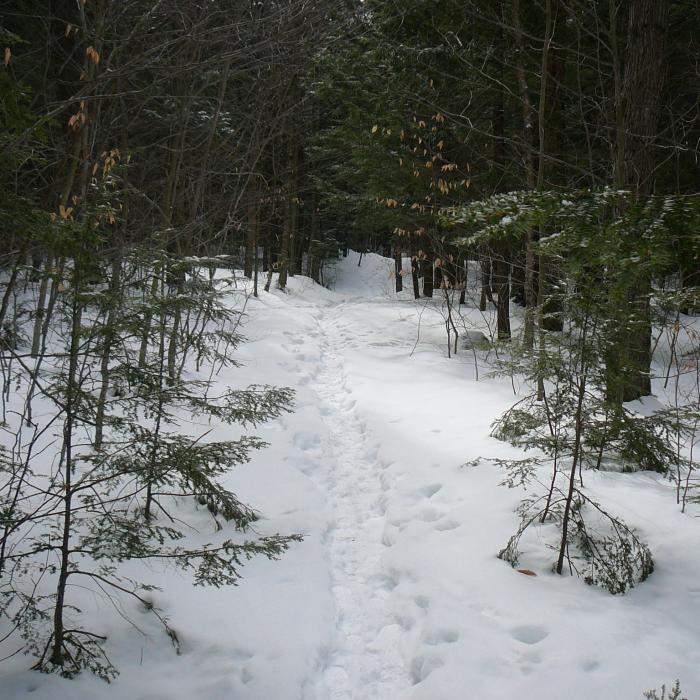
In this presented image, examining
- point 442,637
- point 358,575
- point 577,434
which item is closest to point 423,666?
point 442,637

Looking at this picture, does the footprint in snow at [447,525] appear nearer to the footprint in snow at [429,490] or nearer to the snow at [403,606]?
the snow at [403,606]

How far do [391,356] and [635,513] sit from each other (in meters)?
7.57

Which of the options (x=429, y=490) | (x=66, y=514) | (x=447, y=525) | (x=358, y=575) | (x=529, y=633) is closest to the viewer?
(x=66, y=514)

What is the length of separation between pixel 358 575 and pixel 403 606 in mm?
539

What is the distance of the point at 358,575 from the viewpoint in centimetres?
415

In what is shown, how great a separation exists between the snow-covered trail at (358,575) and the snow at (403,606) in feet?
0.04

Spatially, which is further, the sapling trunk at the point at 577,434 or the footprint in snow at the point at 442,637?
the sapling trunk at the point at 577,434

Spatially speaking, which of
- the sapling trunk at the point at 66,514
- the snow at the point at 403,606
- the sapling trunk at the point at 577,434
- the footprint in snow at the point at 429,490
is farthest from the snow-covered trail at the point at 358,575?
the sapling trunk at the point at 66,514

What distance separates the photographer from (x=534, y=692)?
281 centimetres

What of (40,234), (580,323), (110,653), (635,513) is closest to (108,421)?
(40,234)

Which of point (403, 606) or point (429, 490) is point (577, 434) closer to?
→ point (403, 606)

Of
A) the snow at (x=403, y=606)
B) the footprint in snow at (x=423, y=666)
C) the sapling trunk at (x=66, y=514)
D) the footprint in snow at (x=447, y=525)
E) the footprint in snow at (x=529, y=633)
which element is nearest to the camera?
the sapling trunk at (x=66, y=514)

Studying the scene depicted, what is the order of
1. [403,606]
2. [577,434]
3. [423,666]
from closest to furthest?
[423,666], [577,434], [403,606]

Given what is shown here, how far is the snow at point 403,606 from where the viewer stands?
2.90 m
